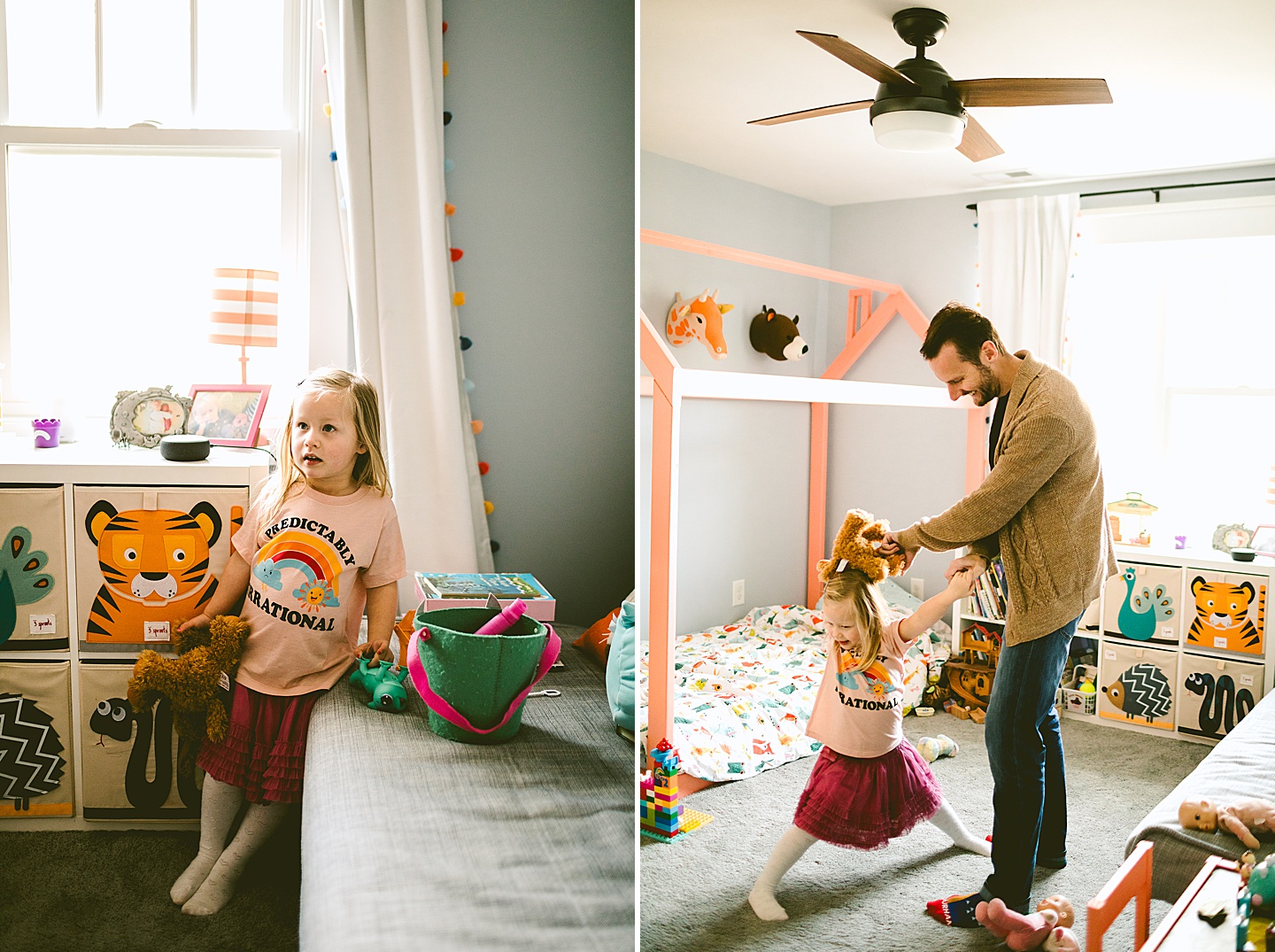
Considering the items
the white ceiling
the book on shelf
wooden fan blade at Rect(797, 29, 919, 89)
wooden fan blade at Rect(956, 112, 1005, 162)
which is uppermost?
the white ceiling

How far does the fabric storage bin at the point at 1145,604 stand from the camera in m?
2.41

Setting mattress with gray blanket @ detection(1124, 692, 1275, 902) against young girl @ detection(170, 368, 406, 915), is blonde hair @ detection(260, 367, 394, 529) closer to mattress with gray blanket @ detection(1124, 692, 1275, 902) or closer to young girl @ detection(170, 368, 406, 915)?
young girl @ detection(170, 368, 406, 915)

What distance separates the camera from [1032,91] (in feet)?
5.57

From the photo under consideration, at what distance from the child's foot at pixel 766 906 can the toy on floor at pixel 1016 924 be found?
327 millimetres

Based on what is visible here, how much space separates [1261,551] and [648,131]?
1.93 metres

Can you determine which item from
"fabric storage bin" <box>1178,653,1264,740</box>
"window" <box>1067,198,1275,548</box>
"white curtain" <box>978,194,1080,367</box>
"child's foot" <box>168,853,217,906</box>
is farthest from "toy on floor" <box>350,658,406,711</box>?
"white curtain" <box>978,194,1080,367</box>

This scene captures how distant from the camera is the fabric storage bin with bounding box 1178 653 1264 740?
7.54 ft

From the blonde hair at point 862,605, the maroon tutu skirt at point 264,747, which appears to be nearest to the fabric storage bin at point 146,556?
the maroon tutu skirt at point 264,747

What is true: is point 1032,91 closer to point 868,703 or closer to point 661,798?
point 868,703

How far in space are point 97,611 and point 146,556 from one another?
124mm

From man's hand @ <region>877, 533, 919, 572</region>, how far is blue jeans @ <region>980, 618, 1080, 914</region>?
0.23 metres

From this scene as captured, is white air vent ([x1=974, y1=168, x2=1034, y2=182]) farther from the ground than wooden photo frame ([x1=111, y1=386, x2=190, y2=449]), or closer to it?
farther from the ground

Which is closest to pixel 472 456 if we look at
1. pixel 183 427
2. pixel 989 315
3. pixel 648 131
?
pixel 183 427

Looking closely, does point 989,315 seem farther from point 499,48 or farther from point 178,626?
point 178,626
